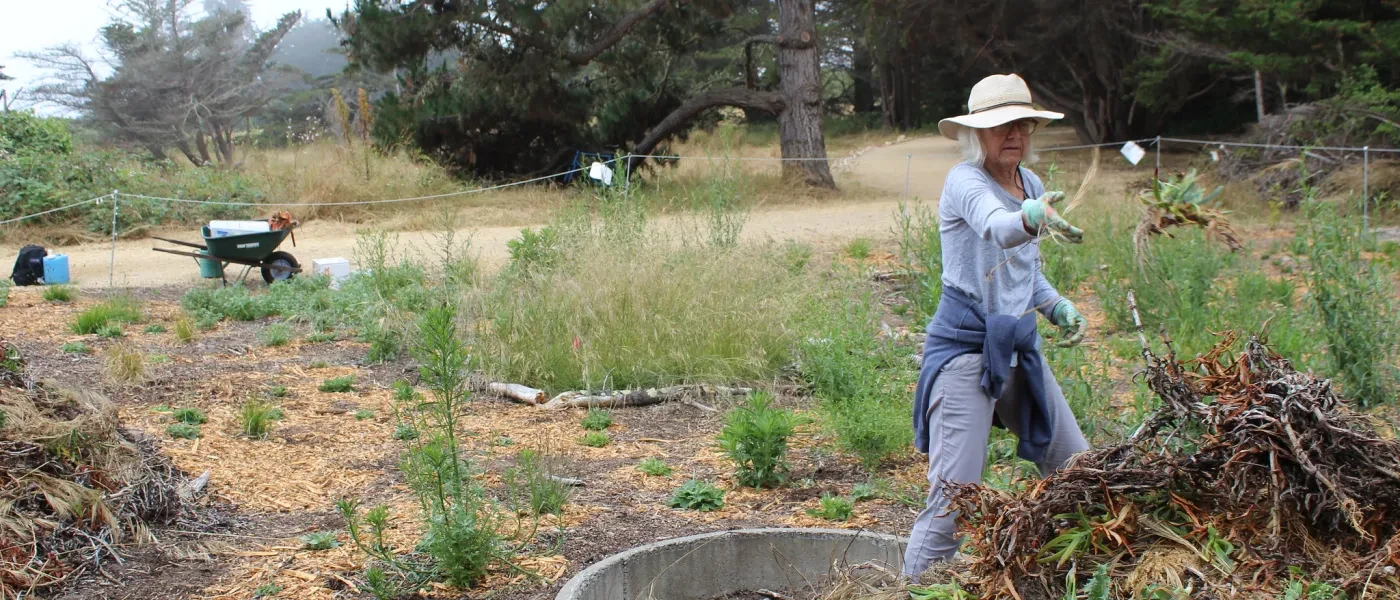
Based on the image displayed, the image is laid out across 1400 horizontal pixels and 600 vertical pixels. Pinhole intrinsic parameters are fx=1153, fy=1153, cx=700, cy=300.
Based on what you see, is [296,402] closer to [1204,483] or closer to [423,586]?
[423,586]

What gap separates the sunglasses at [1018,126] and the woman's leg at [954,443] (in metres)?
0.56

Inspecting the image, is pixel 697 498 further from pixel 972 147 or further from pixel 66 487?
pixel 66 487

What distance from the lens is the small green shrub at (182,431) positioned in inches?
195

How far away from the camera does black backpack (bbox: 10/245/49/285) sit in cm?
1012

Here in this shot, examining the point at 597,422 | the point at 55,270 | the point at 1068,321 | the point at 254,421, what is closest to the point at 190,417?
the point at 254,421

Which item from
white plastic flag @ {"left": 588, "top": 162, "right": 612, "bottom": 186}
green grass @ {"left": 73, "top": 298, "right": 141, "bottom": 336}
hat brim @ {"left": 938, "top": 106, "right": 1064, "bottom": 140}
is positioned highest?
hat brim @ {"left": 938, "top": 106, "right": 1064, "bottom": 140}

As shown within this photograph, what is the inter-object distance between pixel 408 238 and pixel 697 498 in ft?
31.8

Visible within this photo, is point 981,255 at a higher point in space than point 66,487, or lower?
higher

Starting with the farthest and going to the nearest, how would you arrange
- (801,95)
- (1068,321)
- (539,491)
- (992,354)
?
(801,95)
(539,491)
(1068,321)
(992,354)

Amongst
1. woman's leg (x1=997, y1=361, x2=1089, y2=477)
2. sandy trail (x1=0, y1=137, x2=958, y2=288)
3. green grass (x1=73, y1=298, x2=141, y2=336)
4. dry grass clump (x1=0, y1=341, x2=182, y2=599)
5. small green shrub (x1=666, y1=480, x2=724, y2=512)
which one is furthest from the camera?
sandy trail (x1=0, y1=137, x2=958, y2=288)

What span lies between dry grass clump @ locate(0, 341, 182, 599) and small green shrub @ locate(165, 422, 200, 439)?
81cm

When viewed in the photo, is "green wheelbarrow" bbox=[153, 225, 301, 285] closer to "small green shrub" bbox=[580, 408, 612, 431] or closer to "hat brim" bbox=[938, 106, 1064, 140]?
"small green shrub" bbox=[580, 408, 612, 431]

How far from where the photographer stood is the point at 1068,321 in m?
3.04

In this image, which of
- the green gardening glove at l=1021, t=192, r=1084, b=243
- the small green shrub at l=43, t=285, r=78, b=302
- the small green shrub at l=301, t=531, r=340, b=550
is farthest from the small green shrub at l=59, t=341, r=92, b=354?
the green gardening glove at l=1021, t=192, r=1084, b=243
